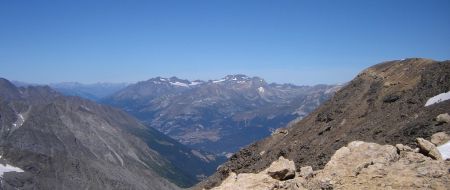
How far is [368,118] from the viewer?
56.1m

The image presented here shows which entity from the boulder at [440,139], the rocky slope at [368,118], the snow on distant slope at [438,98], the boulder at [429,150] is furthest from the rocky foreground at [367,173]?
the snow on distant slope at [438,98]

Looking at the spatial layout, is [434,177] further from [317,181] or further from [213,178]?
[213,178]

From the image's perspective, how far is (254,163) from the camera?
202 feet

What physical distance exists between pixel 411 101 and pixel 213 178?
1022 inches

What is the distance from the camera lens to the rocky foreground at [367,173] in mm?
18109

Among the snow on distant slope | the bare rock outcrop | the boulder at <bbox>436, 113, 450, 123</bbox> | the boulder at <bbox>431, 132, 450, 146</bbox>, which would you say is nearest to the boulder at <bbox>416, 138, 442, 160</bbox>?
the bare rock outcrop

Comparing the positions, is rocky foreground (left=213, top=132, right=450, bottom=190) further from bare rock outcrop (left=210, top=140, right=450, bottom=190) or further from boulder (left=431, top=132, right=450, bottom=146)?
boulder (left=431, top=132, right=450, bottom=146)

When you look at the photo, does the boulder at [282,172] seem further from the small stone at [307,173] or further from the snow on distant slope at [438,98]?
the snow on distant slope at [438,98]

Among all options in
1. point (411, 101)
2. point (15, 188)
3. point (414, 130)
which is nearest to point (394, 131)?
point (414, 130)

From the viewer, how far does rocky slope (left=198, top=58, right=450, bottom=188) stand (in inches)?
1747

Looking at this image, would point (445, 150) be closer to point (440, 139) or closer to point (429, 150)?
point (440, 139)

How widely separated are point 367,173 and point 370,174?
0.15m

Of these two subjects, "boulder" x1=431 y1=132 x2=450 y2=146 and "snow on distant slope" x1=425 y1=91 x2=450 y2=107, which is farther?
"snow on distant slope" x1=425 y1=91 x2=450 y2=107

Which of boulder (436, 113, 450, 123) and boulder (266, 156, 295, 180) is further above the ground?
boulder (436, 113, 450, 123)
